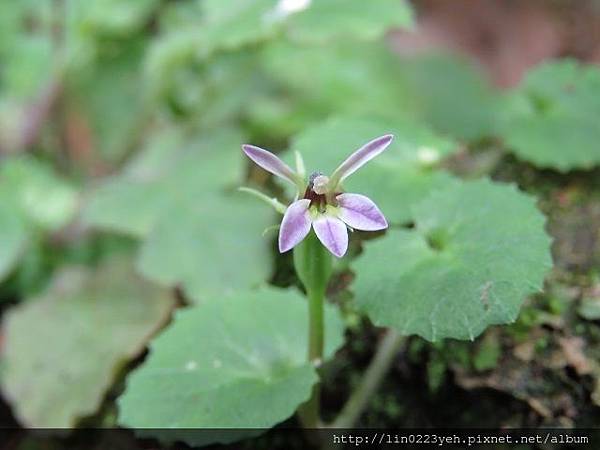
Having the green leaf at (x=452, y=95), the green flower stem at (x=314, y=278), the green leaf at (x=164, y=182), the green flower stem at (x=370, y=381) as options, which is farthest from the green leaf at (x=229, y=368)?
the green leaf at (x=452, y=95)

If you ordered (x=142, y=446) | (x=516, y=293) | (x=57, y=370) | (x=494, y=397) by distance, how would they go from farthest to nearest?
(x=57, y=370) → (x=142, y=446) → (x=494, y=397) → (x=516, y=293)

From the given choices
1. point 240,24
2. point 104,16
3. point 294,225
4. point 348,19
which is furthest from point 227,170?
point 294,225

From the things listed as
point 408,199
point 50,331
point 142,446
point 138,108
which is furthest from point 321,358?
point 138,108

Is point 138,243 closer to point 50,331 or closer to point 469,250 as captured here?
point 50,331

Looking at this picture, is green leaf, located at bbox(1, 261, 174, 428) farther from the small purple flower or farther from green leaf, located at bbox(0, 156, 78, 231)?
the small purple flower

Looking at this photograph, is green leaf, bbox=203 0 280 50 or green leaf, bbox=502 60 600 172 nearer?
green leaf, bbox=502 60 600 172

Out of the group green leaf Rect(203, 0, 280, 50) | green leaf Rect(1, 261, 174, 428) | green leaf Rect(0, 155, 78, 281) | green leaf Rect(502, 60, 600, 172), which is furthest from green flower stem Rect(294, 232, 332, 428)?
green leaf Rect(0, 155, 78, 281)
